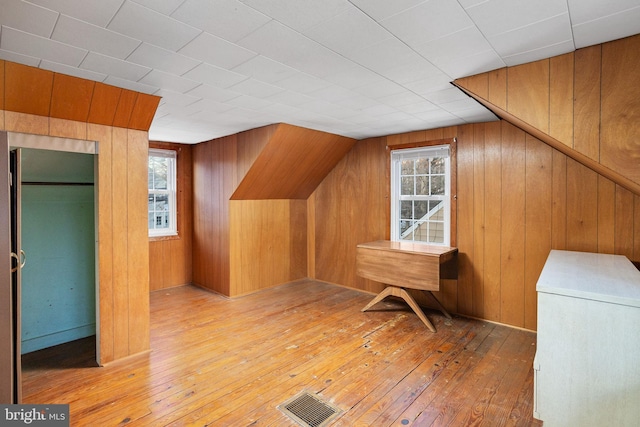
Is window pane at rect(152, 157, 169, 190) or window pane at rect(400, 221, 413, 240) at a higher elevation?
window pane at rect(152, 157, 169, 190)

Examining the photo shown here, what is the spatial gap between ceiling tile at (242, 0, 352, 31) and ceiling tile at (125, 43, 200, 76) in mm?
730

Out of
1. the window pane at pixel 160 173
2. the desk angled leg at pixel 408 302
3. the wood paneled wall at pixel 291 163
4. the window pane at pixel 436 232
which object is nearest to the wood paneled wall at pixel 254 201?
the wood paneled wall at pixel 291 163

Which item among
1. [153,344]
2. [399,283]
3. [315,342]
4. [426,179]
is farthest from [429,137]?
[153,344]

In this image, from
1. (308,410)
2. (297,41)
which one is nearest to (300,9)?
(297,41)

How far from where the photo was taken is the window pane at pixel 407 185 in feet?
13.8

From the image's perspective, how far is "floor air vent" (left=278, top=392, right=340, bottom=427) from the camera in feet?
6.48

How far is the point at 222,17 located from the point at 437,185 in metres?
3.16

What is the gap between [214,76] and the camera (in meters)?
2.25

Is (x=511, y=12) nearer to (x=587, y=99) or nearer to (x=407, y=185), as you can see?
(x=587, y=99)

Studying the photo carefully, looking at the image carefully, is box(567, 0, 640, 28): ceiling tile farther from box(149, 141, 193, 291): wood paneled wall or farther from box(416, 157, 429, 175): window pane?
box(149, 141, 193, 291): wood paneled wall

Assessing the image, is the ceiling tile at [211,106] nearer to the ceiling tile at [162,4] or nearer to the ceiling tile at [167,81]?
the ceiling tile at [167,81]

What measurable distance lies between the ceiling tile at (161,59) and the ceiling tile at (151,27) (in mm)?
87

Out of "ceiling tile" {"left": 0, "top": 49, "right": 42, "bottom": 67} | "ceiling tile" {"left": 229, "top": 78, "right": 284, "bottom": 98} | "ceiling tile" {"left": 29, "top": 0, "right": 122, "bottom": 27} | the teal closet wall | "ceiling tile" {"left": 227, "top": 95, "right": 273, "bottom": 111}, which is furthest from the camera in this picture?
the teal closet wall

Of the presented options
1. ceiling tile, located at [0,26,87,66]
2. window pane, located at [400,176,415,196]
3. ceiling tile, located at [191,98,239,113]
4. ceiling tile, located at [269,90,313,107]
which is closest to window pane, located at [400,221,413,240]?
window pane, located at [400,176,415,196]
